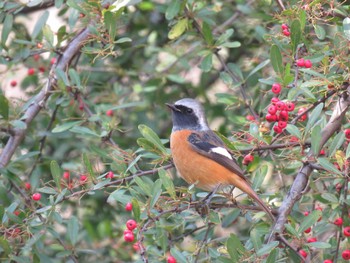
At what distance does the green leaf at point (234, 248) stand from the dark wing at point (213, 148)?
100 centimetres

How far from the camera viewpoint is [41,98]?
518cm

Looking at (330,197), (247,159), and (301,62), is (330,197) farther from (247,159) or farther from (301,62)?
(301,62)

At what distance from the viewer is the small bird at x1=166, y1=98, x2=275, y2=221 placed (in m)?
4.82

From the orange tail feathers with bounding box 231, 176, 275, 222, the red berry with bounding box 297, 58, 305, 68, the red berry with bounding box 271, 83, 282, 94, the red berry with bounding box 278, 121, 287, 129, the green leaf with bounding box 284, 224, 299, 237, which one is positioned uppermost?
the red berry with bounding box 297, 58, 305, 68

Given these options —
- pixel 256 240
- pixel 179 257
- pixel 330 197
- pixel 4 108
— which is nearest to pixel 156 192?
pixel 179 257

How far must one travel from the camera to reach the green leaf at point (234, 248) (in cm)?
373

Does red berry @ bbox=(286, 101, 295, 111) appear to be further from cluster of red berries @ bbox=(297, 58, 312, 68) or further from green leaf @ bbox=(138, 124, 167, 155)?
green leaf @ bbox=(138, 124, 167, 155)

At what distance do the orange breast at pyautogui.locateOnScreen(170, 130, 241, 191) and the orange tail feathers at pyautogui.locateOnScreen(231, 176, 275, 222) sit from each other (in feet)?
0.24

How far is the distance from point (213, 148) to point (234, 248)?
145cm

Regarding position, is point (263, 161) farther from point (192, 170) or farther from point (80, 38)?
point (80, 38)

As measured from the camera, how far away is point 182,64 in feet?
20.6

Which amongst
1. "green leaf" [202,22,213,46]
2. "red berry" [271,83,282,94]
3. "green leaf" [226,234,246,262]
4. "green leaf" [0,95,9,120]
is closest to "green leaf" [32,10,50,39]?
"green leaf" [0,95,9,120]

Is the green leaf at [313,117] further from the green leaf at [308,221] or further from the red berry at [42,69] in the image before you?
the red berry at [42,69]

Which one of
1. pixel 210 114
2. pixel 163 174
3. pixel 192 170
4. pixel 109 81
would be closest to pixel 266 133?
pixel 192 170
